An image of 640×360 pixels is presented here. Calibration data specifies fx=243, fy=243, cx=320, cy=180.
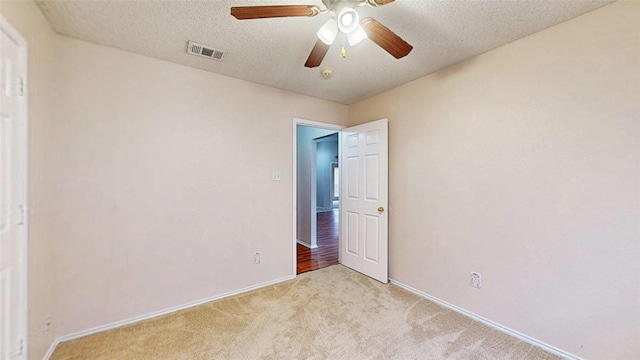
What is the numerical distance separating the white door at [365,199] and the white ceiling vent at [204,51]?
1850 millimetres

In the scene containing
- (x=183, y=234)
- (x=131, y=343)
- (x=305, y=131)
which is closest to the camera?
(x=131, y=343)

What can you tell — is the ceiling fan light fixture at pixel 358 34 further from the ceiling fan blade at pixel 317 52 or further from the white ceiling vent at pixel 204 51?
the white ceiling vent at pixel 204 51

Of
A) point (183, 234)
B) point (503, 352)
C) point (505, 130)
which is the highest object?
point (505, 130)

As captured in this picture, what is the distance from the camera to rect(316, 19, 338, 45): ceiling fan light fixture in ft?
4.61

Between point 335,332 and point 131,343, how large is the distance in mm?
1583

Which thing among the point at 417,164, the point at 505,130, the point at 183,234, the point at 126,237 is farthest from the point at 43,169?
the point at 505,130

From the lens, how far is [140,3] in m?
1.56

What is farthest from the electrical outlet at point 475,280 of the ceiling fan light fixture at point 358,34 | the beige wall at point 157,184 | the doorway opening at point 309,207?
the ceiling fan light fixture at point 358,34

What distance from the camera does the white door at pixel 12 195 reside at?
4.09ft

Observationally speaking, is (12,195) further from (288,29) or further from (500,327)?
(500,327)

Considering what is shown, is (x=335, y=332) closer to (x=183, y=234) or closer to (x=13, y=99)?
(x=183, y=234)

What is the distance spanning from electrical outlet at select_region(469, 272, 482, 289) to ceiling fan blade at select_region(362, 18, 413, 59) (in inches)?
78.9

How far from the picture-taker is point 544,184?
71.6 inches

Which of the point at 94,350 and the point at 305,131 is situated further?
the point at 305,131
